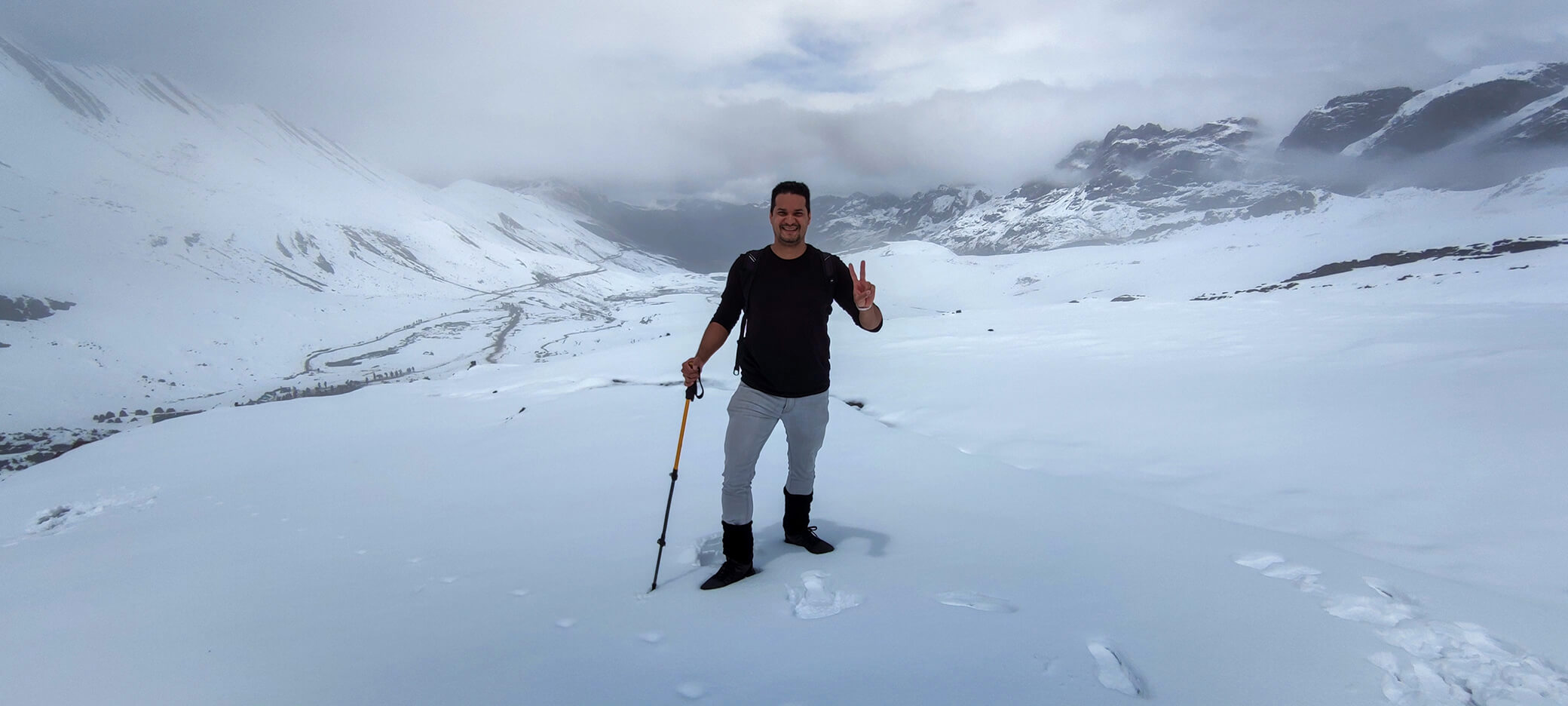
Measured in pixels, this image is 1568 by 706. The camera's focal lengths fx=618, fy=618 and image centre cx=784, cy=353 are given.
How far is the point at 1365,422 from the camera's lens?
7.02 m

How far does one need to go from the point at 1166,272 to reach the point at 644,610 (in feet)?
471

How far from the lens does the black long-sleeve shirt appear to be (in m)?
4.20

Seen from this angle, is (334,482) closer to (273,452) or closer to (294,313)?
(273,452)

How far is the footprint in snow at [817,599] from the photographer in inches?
140

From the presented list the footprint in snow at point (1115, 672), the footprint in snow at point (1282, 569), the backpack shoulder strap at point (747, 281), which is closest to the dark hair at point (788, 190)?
the backpack shoulder strap at point (747, 281)

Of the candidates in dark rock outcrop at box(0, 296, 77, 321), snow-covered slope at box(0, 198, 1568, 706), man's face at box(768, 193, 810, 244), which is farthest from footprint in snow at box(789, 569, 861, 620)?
dark rock outcrop at box(0, 296, 77, 321)

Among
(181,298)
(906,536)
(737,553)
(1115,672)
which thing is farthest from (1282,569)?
(181,298)

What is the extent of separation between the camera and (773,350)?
419 cm

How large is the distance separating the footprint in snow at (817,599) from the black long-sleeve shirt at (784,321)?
1.22m

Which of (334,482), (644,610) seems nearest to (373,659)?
(644,610)

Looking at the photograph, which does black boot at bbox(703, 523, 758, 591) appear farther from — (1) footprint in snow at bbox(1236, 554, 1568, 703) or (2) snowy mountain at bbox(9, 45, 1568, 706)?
(1) footprint in snow at bbox(1236, 554, 1568, 703)

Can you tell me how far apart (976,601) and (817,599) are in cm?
93

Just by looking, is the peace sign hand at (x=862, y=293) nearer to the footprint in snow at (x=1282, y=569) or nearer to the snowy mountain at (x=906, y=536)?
the snowy mountain at (x=906, y=536)

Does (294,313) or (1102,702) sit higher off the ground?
(294,313)
